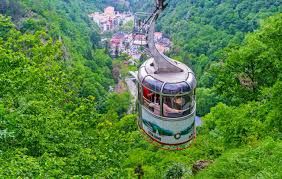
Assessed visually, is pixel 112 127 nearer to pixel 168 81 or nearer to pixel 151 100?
pixel 151 100

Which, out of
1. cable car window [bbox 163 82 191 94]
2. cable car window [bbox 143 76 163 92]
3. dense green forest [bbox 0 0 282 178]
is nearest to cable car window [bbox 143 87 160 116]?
cable car window [bbox 143 76 163 92]

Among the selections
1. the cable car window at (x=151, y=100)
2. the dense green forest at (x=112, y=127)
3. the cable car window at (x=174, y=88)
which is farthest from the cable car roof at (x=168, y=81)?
the dense green forest at (x=112, y=127)

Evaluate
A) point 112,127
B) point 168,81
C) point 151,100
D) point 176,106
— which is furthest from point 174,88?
point 112,127

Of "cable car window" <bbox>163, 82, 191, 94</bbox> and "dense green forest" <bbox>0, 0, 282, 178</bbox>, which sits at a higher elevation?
"cable car window" <bbox>163, 82, 191, 94</bbox>

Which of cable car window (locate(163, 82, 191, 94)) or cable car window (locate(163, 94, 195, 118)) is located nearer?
cable car window (locate(163, 82, 191, 94))

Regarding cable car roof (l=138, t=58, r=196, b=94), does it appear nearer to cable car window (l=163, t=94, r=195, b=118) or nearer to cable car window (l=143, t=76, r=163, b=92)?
cable car window (l=143, t=76, r=163, b=92)

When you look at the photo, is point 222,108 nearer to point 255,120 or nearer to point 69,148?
point 255,120

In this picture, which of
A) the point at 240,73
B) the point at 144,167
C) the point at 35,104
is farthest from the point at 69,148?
the point at 144,167
